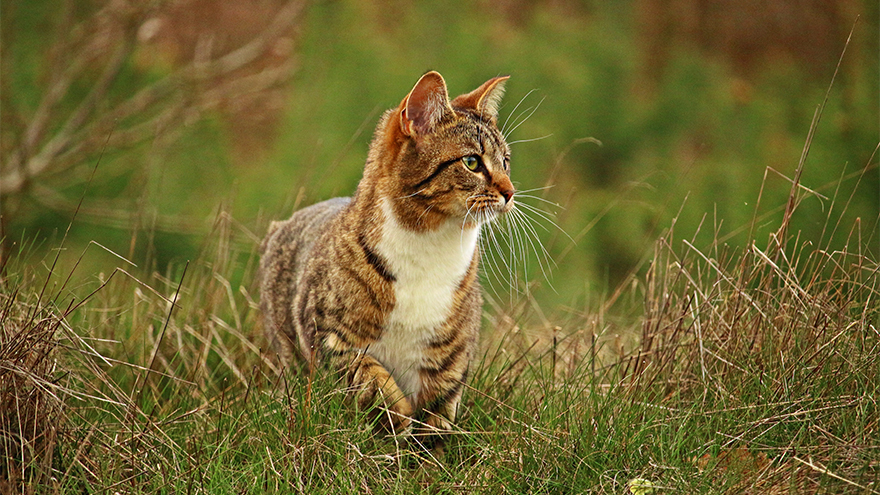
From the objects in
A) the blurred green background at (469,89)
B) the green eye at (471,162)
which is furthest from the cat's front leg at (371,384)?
the blurred green background at (469,89)

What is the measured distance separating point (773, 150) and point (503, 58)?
2.25 metres

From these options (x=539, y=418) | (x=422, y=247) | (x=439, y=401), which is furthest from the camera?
(x=439, y=401)

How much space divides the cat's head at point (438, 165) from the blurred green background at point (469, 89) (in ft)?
10.6

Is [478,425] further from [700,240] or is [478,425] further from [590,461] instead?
[700,240]

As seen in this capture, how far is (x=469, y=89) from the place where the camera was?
696cm

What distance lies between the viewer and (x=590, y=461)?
8.92 feet

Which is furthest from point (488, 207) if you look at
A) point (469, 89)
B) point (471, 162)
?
point (469, 89)

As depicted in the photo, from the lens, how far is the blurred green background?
6.68 metres

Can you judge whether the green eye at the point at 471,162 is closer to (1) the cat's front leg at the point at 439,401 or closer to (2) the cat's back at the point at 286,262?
(2) the cat's back at the point at 286,262

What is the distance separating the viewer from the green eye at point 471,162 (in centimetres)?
315

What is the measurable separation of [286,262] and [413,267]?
89 centimetres

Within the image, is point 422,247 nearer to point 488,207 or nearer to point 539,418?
point 488,207

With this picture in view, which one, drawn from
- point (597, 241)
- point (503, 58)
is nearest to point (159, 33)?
point (503, 58)

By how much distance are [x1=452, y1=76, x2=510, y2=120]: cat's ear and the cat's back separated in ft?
2.04
